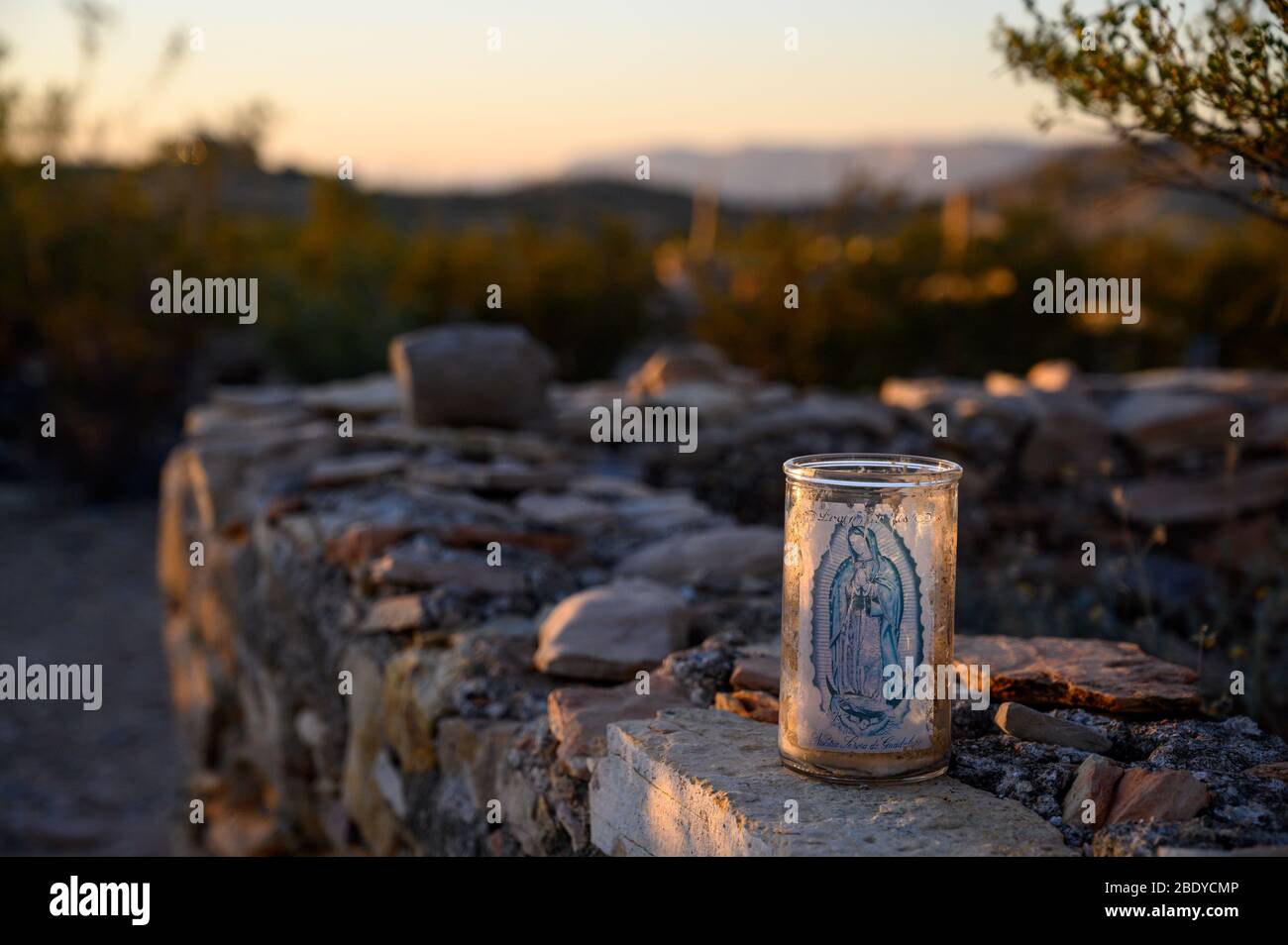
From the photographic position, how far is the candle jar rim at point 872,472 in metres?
2.01

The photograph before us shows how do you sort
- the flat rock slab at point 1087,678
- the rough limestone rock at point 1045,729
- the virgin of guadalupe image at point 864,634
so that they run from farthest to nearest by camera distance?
the flat rock slab at point 1087,678 → the rough limestone rock at point 1045,729 → the virgin of guadalupe image at point 864,634

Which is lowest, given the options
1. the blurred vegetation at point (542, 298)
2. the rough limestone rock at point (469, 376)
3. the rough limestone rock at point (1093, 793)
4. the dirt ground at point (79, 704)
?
the dirt ground at point (79, 704)

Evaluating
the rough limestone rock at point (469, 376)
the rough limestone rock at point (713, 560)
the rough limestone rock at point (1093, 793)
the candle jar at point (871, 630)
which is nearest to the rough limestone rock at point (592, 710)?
the candle jar at point (871, 630)

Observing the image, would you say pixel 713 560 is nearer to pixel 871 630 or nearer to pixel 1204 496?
pixel 871 630

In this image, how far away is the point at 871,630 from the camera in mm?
1998

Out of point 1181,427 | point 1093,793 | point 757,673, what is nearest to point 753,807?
point 1093,793

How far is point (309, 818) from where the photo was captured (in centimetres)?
449

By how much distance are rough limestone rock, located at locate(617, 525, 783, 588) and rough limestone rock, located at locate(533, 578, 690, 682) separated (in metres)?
0.55

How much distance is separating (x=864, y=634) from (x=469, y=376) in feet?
12.0

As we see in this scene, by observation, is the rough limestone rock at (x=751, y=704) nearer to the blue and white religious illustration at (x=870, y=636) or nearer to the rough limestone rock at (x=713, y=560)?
the blue and white religious illustration at (x=870, y=636)

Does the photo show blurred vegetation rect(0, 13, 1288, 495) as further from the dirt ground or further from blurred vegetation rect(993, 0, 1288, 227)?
blurred vegetation rect(993, 0, 1288, 227)
